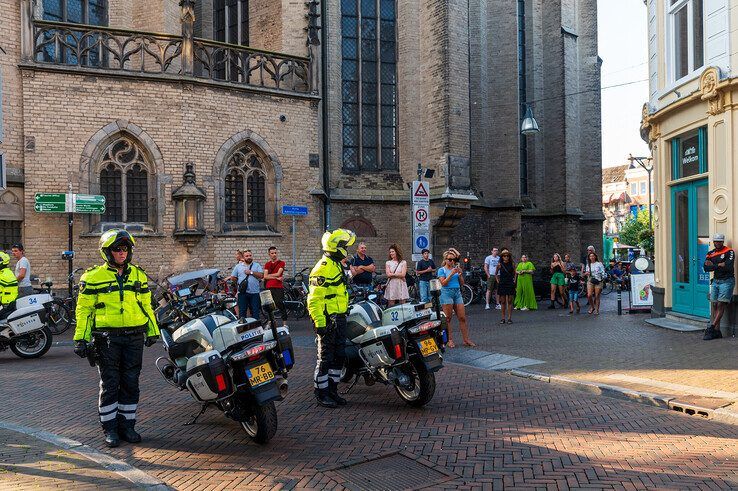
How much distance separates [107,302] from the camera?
561 cm

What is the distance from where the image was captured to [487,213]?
23.4 m

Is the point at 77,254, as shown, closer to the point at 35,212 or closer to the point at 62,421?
the point at 35,212

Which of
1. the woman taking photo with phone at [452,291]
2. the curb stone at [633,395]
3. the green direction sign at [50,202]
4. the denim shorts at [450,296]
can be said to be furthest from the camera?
the green direction sign at [50,202]

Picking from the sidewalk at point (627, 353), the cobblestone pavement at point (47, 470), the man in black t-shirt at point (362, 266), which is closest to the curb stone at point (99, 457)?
the cobblestone pavement at point (47, 470)

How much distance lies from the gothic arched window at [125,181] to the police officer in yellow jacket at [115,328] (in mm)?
11530

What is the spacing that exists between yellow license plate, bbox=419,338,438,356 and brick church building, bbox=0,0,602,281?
11408 millimetres

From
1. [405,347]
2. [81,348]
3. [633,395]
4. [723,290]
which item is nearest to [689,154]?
[723,290]

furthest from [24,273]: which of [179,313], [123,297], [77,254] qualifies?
[123,297]

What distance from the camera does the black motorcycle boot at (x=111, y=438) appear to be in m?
5.50

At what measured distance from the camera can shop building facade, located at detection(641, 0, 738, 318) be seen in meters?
11.2

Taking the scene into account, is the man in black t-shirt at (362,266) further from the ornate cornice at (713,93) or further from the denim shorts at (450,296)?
the ornate cornice at (713,93)

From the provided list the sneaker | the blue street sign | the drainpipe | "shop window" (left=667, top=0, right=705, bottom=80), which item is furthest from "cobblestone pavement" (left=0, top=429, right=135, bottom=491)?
the drainpipe

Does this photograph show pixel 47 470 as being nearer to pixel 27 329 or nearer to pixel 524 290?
pixel 27 329

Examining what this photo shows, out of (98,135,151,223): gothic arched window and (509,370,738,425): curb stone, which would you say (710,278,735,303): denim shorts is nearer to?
(509,370,738,425): curb stone
